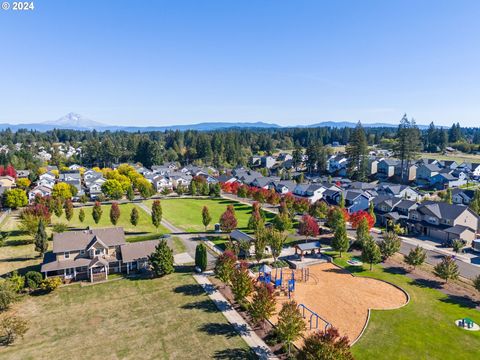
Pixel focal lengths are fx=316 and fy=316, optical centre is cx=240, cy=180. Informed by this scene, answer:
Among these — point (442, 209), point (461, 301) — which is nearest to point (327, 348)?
point (461, 301)

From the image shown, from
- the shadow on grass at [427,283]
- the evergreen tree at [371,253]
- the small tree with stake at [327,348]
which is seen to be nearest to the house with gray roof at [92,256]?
the small tree with stake at [327,348]

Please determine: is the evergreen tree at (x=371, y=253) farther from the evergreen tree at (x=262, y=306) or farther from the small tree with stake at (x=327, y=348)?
the small tree with stake at (x=327, y=348)

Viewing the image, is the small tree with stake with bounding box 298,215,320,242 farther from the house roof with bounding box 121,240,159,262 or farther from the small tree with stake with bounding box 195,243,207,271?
the house roof with bounding box 121,240,159,262

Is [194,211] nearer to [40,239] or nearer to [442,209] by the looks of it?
[40,239]

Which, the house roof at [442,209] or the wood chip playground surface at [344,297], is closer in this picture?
the wood chip playground surface at [344,297]

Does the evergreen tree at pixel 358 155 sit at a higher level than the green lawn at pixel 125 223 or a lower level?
higher

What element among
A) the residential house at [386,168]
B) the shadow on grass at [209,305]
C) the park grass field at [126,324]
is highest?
the residential house at [386,168]

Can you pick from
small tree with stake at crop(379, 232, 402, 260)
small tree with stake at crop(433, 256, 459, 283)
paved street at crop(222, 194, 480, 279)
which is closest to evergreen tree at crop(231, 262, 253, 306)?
small tree with stake at crop(379, 232, 402, 260)

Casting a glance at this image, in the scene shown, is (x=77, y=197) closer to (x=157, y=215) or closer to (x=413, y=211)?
(x=157, y=215)
